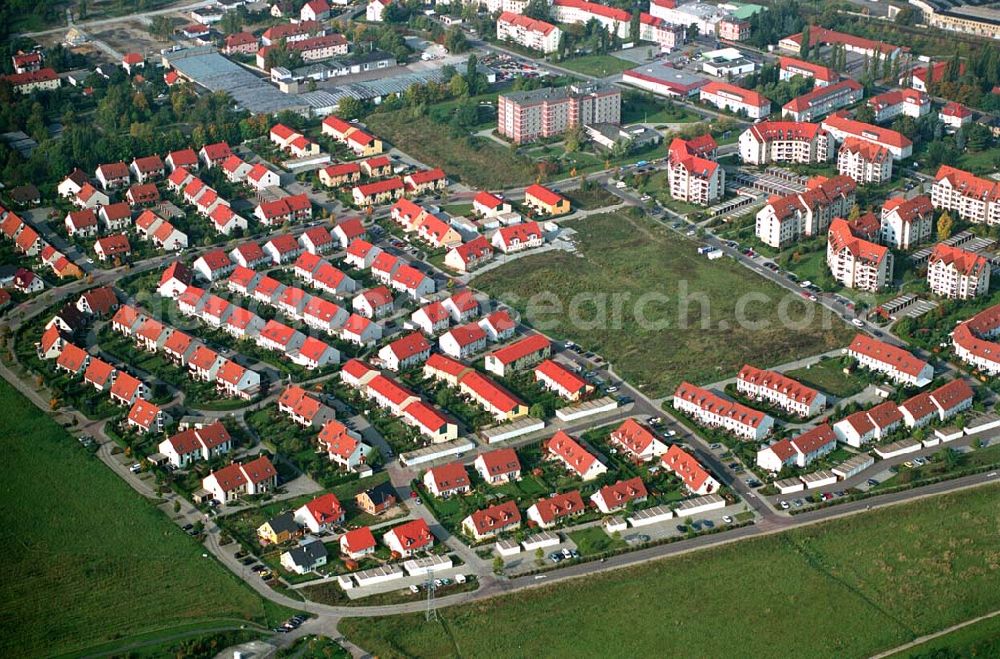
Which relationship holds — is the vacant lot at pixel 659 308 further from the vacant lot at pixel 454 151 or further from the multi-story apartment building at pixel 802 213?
the vacant lot at pixel 454 151

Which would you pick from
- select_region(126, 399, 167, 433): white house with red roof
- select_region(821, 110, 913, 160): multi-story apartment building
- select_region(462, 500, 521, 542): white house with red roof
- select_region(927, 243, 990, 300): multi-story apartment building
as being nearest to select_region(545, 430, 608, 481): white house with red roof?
select_region(462, 500, 521, 542): white house with red roof

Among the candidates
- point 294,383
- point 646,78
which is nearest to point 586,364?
point 294,383

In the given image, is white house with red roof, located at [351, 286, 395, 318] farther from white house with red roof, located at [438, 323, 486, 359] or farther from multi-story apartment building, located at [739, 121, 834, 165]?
multi-story apartment building, located at [739, 121, 834, 165]

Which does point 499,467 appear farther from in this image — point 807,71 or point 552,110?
point 807,71

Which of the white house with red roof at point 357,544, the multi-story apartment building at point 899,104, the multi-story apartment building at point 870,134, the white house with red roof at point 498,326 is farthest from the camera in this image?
the multi-story apartment building at point 899,104

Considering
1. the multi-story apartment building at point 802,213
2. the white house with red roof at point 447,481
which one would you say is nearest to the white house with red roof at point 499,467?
the white house with red roof at point 447,481

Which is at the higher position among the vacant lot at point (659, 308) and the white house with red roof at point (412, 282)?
the white house with red roof at point (412, 282)
